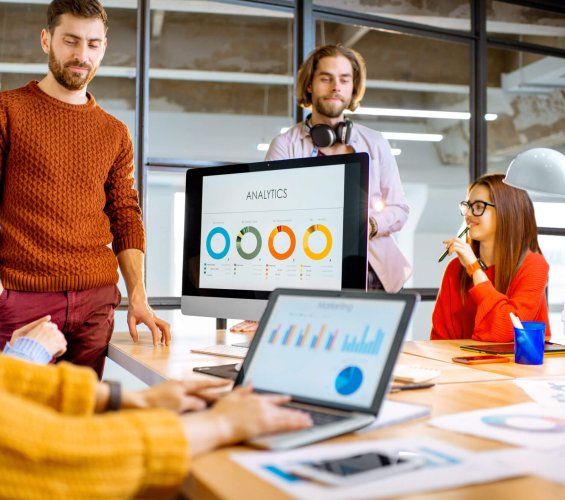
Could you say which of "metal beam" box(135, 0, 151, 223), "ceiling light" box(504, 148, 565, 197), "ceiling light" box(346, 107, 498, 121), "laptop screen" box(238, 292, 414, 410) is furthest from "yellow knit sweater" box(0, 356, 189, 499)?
"ceiling light" box(346, 107, 498, 121)

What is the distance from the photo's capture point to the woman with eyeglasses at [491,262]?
7.43ft

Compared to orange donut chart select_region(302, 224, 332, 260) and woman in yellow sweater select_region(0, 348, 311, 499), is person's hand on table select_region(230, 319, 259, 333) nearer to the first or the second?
orange donut chart select_region(302, 224, 332, 260)

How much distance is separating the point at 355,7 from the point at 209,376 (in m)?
3.58

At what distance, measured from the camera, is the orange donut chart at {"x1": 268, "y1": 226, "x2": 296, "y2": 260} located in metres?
1.66

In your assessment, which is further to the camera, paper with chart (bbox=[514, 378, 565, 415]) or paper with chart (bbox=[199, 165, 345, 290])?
paper with chart (bbox=[199, 165, 345, 290])

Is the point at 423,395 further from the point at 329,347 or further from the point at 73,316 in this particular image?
the point at 73,316

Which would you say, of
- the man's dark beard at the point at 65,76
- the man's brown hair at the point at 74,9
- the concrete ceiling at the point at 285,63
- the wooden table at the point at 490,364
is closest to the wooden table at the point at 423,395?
the wooden table at the point at 490,364

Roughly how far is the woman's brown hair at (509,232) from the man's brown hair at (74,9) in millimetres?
1467

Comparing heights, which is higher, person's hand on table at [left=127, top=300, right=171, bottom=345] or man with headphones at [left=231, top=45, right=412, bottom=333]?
man with headphones at [left=231, top=45, right=412, bottom=333]

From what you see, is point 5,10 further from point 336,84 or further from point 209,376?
point 209,376

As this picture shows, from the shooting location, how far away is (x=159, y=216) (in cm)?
386

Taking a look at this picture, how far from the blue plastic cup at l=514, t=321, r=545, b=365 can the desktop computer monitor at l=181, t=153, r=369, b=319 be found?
16.3 inches

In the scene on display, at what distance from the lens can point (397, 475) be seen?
2.39ft

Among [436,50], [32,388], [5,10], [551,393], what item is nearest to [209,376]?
[32,388]
